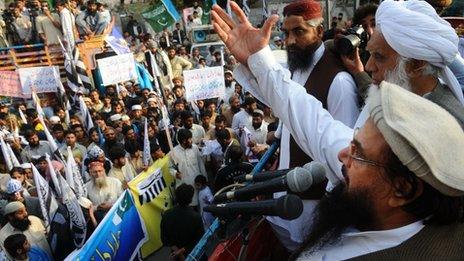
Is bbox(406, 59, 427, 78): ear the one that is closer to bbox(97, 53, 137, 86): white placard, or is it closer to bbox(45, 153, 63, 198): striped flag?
bbox(45, 153, 63, 198): striped flag

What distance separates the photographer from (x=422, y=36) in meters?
1.83

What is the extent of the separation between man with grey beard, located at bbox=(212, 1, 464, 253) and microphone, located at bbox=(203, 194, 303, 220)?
0.40 metres

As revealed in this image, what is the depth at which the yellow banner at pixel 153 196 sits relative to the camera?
16.5 ft

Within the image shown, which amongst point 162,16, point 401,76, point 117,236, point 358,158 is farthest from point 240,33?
point 162,16

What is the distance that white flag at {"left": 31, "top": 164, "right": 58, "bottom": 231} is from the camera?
443 cm

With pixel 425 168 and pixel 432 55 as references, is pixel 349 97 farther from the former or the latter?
pixel 425 168

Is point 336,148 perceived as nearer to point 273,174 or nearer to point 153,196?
point 273,174

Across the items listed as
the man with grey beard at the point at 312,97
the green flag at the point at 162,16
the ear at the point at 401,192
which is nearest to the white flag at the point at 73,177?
the man with grey beard at the point at 312,97

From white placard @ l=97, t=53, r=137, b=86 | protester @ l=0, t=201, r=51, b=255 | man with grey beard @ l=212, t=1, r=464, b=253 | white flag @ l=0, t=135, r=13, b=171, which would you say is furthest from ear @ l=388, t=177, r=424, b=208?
white placard @ l=97, t=53, r=137, b=86

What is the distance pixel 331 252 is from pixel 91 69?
432 inches

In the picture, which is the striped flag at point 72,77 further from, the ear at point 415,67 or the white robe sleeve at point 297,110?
the ear at point 415,67

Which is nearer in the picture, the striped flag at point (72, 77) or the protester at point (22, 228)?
the protester at point (22, 228)

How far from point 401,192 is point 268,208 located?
1.28 ft

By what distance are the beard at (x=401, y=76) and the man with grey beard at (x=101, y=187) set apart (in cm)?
390
